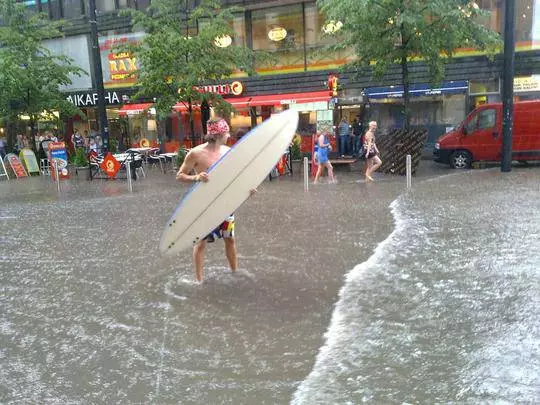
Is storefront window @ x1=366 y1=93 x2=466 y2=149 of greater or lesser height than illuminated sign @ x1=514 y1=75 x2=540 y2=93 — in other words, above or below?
below

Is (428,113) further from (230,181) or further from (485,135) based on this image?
(230,181)

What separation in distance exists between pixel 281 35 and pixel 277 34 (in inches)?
8.8

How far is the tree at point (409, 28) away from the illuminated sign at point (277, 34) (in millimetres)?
8533

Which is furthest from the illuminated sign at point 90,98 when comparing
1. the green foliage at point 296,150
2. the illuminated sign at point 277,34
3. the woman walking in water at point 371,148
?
the woman walking in water at point 371,148

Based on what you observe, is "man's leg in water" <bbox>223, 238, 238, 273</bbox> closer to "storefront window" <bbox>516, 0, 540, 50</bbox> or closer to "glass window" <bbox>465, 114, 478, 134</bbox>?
"glass window" <bbox>465, 114, 478, 134</bbox>

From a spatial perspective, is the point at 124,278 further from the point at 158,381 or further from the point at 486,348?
the point at 486,348

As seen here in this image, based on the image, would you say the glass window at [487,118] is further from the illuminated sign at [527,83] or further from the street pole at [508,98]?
the illuminated sign at [527,83]

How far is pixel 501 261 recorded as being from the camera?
6531 mm

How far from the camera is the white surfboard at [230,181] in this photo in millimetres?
5715

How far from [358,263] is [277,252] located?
1.26m

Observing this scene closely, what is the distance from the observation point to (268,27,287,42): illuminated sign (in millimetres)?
25812

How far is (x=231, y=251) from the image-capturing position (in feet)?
21.1

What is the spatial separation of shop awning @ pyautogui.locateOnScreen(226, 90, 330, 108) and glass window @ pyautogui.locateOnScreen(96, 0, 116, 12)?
29.9 feet

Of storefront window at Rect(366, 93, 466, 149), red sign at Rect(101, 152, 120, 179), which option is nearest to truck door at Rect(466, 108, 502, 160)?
storefront window at Rect(366, 93, 466, 149)
